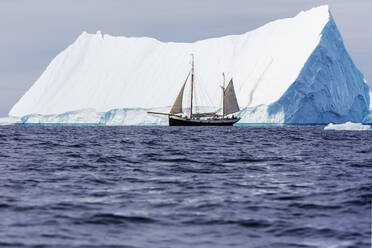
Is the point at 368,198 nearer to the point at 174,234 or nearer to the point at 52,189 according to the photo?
the point at 174,234

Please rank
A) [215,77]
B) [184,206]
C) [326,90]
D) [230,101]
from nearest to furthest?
[184,206], [326,90], [230,101], [215,77]

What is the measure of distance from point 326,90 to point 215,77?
70.6 ft

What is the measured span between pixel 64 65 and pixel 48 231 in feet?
274

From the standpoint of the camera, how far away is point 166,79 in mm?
80812

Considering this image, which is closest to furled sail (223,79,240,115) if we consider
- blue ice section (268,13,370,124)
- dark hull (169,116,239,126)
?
dark hull (169,116,239,126)

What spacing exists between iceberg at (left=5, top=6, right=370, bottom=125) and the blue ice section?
0.13m

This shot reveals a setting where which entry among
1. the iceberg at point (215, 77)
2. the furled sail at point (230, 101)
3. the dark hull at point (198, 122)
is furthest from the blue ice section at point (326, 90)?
the dark hull at point (198, 122)

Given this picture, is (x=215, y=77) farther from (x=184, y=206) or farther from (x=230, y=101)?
(x=184, y=206)

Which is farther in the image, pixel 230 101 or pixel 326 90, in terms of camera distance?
pixel 230 101

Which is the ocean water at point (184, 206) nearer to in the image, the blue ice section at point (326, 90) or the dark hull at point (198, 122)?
the blue ice section at point (326, 90)

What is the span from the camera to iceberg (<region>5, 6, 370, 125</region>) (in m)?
64.4

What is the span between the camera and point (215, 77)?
8031cm

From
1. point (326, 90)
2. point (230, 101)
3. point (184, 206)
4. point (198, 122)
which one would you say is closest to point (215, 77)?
point (198, 122)

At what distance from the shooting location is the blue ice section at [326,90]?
62812 millimetres
